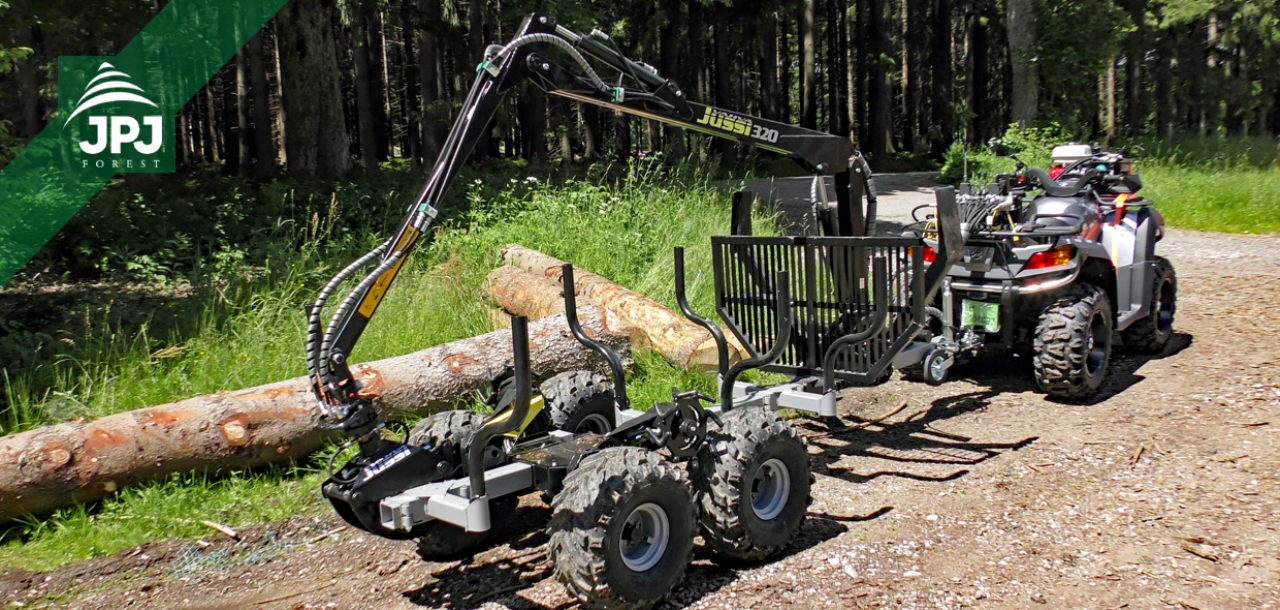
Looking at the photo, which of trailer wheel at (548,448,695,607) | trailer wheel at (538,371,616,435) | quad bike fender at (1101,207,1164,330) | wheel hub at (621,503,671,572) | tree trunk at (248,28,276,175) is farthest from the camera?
tree trunk at (248,28,276,175)

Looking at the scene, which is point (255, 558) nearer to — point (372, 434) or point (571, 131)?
point (372, 434)

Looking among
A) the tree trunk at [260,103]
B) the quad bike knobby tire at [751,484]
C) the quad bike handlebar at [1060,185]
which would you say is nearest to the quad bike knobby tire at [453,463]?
the quad bike knobby tire at [751,484]

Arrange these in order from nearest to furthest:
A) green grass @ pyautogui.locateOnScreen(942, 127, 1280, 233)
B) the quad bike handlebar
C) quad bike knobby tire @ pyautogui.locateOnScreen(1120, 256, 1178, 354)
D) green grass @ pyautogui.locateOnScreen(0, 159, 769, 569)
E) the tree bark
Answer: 1. green grass @ pyautogui.locateOnScreen(0, 159, 769, 569)
2. the quad bike handlebar
3. quad bike knobby tire @ pyautogui.locateOnScreen(1120, 256, 1178, 354)
4. green grass @ pyautogui.locateOnScreen(942, 127, 1280, 233)
5. the tree bark

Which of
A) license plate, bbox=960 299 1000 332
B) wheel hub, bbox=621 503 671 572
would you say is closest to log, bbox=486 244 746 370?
license plate, bbox=960 299 1000 332

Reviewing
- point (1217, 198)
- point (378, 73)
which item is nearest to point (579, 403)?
point (1217, 198)

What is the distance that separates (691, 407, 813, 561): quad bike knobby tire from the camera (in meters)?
4.55

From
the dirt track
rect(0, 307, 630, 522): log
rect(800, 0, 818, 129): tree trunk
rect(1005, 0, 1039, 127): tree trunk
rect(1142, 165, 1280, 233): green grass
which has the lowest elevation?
the dirt track

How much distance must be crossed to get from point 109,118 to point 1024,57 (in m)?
19.0

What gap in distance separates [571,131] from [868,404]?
1216 inches

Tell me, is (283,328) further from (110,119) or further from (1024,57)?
(1024,57)

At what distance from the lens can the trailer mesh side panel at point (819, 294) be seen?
590 cm

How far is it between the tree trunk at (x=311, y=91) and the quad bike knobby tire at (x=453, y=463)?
1257cm

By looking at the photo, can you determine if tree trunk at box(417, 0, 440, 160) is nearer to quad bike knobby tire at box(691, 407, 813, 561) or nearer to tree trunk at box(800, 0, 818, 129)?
tree trunk at box(800, 0, 818, 129)

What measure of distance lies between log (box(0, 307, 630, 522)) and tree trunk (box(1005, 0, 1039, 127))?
18577 mm
